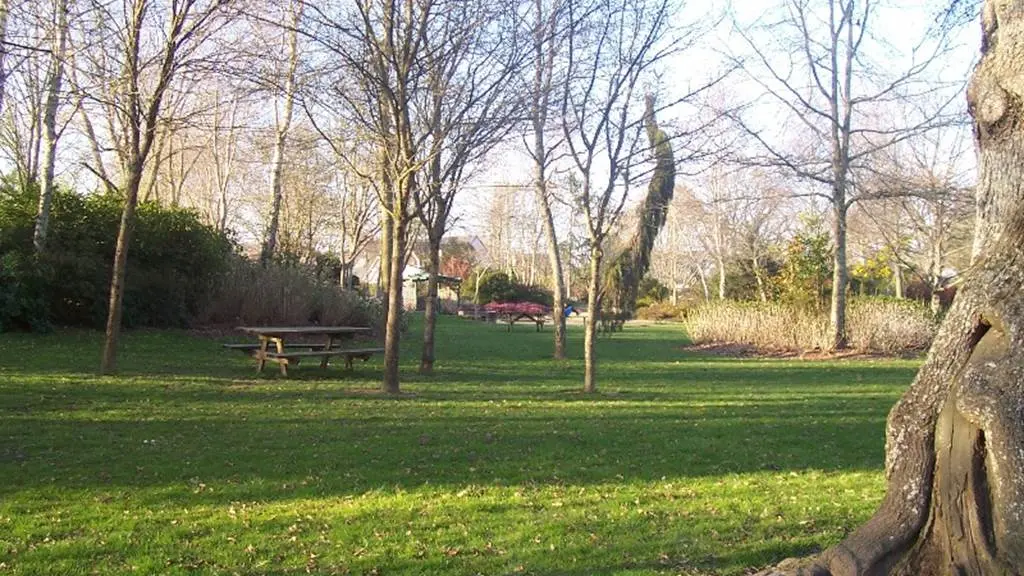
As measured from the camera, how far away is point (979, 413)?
3510 millimetres

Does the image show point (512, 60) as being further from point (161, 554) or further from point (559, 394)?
point (161, 554)

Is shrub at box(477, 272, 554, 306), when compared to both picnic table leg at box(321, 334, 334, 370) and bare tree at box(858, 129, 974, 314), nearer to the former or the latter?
bare tree at box(858, 129, 974, 314)

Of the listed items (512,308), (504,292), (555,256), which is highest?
(504,292)

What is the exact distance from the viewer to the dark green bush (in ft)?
54.1

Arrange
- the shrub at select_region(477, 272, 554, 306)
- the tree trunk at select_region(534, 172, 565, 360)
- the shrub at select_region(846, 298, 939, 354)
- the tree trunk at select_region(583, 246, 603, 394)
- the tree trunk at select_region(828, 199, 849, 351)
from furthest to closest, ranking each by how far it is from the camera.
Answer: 1. the shrub at select_region(477, 272, 554, 306)
2. the tree trunk at select_region(828, 199, 849, 351)
3. the shrub at select_region(846, 298, 939, 354)
4. the tree trunk at select_region(534, 172, 565, 360)
5. the tree trunk at select_region(583, 246, 603, 394)

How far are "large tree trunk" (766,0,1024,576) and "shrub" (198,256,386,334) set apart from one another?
61.8 feet

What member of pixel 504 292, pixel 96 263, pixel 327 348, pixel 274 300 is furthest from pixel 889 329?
pixel 504 292

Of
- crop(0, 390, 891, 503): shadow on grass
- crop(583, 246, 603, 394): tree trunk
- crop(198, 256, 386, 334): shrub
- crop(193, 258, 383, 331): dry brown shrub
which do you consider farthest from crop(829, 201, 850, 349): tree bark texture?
crop(193, 258, 383, 331): dry brown shrub

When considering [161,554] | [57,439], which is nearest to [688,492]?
[161,554]

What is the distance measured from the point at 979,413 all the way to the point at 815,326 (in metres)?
19.7

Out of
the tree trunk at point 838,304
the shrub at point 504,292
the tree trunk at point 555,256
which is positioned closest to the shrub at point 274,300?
the tree trunk at point 555,256

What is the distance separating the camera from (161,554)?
457cm

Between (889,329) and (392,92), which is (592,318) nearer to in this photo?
(392,92)

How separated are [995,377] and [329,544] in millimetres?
3455
